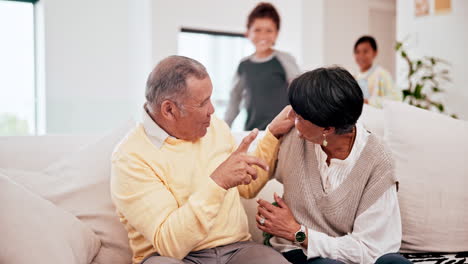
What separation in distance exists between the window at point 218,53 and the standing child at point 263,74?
3035 mm

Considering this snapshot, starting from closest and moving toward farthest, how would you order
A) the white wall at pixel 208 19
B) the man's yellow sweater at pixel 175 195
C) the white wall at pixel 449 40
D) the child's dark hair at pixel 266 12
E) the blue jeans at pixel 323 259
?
the blue jeans at pixel 323 259 < the man's yellow sweater at pixel 175 195 < the child's dark hair at pixel 266 12 < the white wall at pixel 449 40 < the white wall at pixel 208 19

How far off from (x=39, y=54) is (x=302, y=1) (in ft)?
11.0

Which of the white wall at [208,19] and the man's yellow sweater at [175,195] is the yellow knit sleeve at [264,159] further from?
the white wall at [208,19]

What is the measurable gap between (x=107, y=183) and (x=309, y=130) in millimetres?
724

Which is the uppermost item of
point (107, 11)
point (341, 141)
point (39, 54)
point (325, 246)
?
point (107, 11)

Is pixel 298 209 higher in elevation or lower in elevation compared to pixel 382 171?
lower

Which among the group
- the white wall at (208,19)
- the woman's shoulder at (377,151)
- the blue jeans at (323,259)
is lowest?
the blue jeans at (323,259)

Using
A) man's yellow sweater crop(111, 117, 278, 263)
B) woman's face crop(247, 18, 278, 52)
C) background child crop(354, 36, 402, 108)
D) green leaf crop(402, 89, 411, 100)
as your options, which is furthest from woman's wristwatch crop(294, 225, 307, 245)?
green leaf crop(402, 89, 411, 100)

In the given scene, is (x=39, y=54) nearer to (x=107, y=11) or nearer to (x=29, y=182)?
(x=107, y=11)

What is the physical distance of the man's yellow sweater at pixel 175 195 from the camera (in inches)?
51.2

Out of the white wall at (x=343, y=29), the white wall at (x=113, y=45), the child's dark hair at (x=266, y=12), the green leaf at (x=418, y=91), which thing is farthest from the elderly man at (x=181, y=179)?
the white wall at (x=343, y=29)

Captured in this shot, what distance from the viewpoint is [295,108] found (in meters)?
1.38

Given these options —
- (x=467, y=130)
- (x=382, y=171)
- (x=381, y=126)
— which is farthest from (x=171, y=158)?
(x=467, y=130)

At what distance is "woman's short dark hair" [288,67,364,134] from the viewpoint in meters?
1.32
